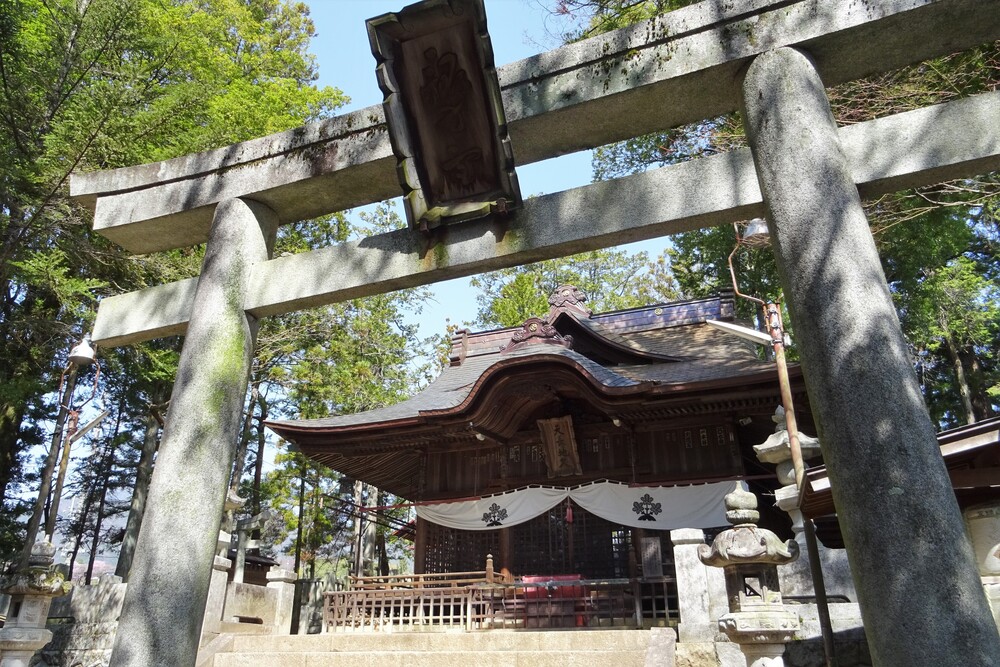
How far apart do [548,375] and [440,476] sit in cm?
339

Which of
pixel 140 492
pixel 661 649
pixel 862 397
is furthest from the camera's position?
pixel 140 492

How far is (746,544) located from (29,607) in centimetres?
809

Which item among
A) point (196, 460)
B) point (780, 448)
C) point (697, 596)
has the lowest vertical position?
point (697, 596)

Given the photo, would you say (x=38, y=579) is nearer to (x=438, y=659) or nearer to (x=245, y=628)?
(x=245, y=628)

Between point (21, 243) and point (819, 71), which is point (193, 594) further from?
point (21, 243)

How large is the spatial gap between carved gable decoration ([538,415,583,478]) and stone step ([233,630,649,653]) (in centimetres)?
388

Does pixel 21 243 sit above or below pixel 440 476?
above

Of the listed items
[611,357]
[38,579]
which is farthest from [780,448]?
[38,579]

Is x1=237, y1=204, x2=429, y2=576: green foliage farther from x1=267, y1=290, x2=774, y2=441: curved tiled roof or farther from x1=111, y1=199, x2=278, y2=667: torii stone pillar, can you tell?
x1=111, y1=199, x2=278, y2=667: torii stone pillar

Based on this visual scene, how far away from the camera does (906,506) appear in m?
2.19

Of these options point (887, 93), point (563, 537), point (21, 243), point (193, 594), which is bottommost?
point (193, 594)

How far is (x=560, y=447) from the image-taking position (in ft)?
37.4

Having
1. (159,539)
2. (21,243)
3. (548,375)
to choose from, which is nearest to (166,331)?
(159,539)

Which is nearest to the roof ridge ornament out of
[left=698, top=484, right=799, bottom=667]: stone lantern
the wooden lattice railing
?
the wooden lattice railing
